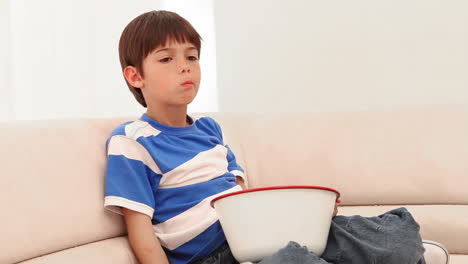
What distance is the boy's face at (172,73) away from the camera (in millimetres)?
1504

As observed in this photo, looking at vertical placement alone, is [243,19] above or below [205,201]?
above

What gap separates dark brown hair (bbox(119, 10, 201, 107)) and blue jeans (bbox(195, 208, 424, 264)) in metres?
0.51

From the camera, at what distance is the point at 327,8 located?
106 inches

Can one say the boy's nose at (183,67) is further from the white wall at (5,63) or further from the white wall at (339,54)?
the white wall at (5,63)

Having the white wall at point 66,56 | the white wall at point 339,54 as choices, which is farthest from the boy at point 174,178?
the white wall at point 66,56

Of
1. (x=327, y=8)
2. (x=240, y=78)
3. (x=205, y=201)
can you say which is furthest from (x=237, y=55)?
(x=205, y=201)

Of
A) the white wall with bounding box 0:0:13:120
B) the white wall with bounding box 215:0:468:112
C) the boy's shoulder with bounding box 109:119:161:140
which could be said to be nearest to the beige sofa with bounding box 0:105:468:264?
the boy's shoulder with bounding box 109:119:161:140

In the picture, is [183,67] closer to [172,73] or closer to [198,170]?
[172,73]

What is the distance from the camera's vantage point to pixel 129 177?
4.56 feet

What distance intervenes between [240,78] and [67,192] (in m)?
1.57

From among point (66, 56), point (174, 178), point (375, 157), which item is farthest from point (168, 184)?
point (66, 56)

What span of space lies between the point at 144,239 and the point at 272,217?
325mm

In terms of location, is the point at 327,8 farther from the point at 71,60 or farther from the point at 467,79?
the point at 71,60

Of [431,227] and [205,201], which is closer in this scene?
[205,201]
